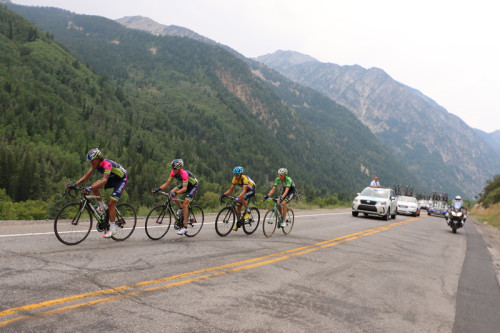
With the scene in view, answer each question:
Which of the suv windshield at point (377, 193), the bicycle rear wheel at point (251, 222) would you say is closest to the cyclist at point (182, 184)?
the bicycle rear wheel at point (251, 222)

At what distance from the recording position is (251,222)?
1030 cm

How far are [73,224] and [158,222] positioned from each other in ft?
6.35

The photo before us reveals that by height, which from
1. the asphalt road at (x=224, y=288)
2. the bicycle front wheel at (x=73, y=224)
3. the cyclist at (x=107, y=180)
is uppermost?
the cyclist at (x=107, y=180)

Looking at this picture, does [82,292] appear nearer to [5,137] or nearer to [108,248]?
[108,248]

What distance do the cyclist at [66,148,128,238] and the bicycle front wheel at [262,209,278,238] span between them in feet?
14.1

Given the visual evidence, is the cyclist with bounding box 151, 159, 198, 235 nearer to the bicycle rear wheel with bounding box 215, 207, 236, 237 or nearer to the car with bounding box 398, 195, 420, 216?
the bicycle rear wheel with bounding box 215, 207, 236, 237

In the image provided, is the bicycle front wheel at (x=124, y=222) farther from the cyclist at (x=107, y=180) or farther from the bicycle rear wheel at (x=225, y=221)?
the bicycle rear wheel at (x=225, y=221)

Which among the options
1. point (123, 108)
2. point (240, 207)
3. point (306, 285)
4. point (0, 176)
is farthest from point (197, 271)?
point (123, 108)

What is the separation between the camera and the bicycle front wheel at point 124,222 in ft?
25.8

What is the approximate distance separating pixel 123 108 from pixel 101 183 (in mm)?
178505

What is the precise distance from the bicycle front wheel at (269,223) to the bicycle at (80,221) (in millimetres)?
4057

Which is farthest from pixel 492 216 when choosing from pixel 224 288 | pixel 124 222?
pixel 224 288

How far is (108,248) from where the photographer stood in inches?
271

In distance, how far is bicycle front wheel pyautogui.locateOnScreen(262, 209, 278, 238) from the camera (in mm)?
10336
